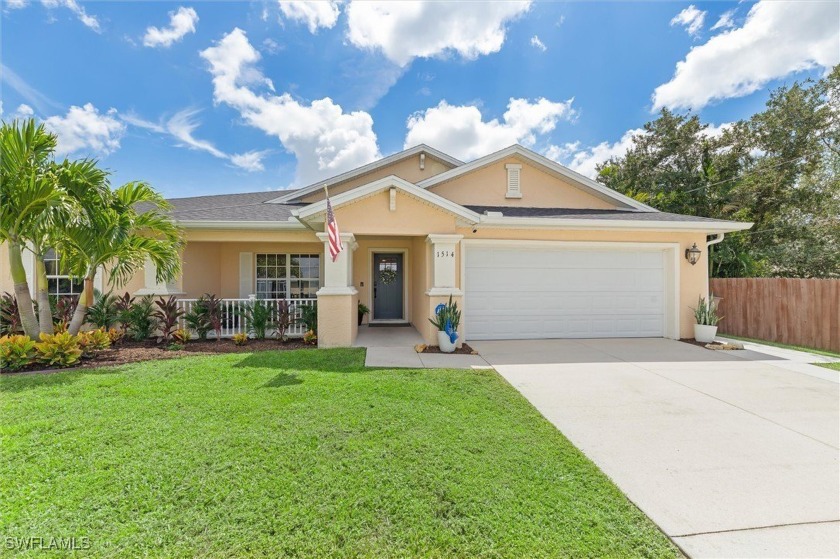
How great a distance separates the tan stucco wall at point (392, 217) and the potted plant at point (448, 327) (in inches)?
74.8

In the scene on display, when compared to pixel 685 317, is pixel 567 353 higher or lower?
lower

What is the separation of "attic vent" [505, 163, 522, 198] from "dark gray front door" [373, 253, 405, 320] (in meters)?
4.23

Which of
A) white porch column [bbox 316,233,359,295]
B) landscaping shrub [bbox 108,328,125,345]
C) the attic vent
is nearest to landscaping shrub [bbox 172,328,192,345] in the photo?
landscaping shrub [bbox 108,328,125,345]

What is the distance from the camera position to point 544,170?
11.4 meters

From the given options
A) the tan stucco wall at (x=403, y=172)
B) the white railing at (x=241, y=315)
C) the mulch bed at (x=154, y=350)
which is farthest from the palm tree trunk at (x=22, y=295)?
the tan stucco wall at (x=403, y=172)

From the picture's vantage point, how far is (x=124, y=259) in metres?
6.90

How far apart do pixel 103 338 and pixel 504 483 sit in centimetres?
815

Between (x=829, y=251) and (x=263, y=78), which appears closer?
(x=263, y=78)

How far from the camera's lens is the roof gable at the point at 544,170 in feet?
35.9

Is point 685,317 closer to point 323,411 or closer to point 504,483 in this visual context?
point 504,483

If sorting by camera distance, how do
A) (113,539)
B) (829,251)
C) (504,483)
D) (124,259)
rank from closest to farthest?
(113,539) < (504,483) < (124,259) < (829,251)

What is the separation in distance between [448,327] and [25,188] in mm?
7941

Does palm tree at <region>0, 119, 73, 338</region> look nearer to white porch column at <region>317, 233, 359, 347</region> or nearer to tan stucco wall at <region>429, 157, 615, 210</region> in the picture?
white porch column at <region>317, 233, 359, 347</region>

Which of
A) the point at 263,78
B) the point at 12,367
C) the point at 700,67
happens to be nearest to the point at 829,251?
the point at 700,67
